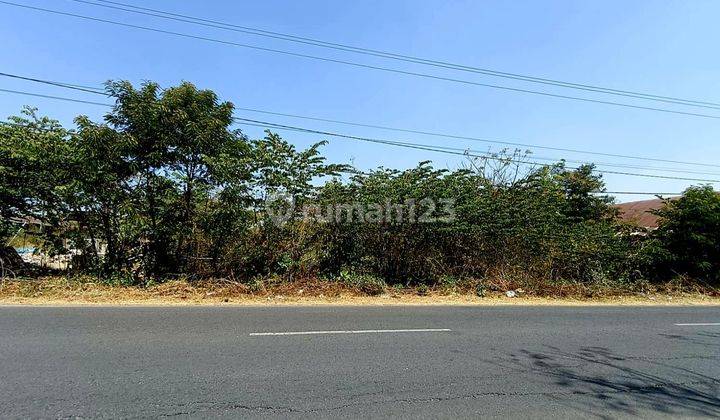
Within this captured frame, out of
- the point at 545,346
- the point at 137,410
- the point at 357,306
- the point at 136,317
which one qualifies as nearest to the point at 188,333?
the point at 136,317

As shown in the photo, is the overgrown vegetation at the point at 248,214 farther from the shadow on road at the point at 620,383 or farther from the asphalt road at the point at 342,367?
the shadow on road at the point at 620,383

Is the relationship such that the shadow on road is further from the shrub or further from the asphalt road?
the shrub

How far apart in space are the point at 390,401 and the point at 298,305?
6582 mm

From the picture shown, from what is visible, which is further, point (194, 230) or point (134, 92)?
point (194, 230)

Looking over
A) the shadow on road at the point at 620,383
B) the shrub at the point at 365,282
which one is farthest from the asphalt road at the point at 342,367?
the shrub at the point at 365,282

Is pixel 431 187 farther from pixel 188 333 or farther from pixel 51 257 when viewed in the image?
pixel 51 257

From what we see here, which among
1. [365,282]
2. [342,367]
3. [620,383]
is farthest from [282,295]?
[620,383]

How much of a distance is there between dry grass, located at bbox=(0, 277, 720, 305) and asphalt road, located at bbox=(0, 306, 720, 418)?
206 cm

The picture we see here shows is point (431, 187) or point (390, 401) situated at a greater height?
point (431, 187)

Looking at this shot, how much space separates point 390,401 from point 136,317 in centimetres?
597

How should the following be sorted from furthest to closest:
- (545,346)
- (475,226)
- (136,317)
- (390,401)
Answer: (475,226), (136,317), (545,346), (390,401)

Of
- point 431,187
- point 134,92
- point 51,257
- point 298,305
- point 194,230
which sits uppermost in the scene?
point 134,92

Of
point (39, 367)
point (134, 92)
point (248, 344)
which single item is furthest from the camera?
point (134, 92)

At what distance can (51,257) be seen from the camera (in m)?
12.6
